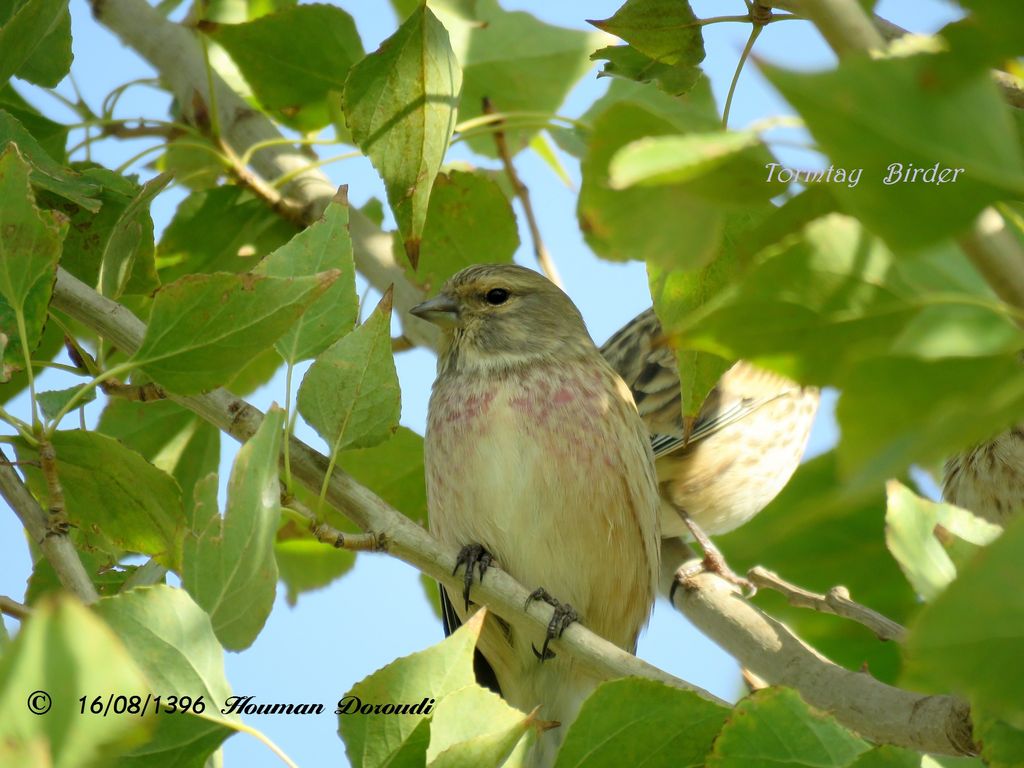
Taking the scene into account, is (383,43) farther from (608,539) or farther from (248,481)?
(608,539)

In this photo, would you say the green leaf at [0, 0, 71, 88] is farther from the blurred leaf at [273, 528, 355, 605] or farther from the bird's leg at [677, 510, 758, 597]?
the bird's leg at [677, 510, 758, 597]

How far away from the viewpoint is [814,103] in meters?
1.16

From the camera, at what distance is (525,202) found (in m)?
5.42

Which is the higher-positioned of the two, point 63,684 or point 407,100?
point 407,100

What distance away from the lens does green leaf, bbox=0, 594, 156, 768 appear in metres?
1.31

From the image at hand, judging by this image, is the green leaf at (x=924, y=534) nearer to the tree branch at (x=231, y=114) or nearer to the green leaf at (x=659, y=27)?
the green leaf at (x=659, y=27)

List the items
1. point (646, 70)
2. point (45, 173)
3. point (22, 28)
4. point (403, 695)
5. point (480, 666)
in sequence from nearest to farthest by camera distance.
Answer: point (403, 695)
point (22, 28)
point (45, 173)
point (646, 70)
point (480, 666)

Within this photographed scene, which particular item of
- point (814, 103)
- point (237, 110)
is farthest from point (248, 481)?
point (237, 110)

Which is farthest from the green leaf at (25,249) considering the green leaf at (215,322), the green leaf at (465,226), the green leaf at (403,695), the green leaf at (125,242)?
the green leaf at (465,226)

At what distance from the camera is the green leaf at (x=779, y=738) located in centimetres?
205

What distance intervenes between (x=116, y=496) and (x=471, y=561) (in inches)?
46.9

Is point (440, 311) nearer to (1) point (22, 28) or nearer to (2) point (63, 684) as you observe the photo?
(1) point (22, 28)

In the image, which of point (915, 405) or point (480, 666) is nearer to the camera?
point (915, 405)

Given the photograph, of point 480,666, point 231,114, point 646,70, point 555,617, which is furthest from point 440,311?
point 555,617
